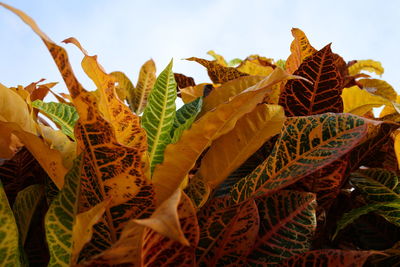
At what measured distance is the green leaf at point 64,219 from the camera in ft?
1.82

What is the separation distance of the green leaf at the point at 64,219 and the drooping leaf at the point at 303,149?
261 millimetres

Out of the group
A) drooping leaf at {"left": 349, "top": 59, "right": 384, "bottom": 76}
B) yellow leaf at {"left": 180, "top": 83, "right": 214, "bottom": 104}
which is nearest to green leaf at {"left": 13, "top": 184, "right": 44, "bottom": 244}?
yellow leaf at {"left": 180, "top": 83, "right": 214, "bottom": 104}

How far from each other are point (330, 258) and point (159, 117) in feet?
1.21

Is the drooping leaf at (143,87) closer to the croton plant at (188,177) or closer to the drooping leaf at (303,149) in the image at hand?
the croton plant at (188,177)

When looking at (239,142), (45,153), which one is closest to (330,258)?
(239,142)

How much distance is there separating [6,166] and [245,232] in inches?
19.1

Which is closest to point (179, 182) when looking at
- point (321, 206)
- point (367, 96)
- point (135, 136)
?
point (135, 136)

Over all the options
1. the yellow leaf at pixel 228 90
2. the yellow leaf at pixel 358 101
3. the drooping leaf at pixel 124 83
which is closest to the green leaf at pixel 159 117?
the yellow leaf at pixel 228 90

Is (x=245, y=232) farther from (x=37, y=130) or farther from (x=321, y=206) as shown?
(x=37, y=130)

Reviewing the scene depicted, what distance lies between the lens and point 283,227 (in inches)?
25.5

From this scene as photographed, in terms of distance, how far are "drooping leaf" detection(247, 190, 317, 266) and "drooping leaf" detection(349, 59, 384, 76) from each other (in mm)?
1253

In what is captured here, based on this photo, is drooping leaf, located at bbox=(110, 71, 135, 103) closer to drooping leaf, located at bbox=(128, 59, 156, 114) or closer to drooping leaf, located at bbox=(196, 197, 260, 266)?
drooping leaf, located at bbox=(128, 59, 156, 114)

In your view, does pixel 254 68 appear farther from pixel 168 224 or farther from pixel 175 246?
pixel 168 224

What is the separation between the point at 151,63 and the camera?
1.73 metres
